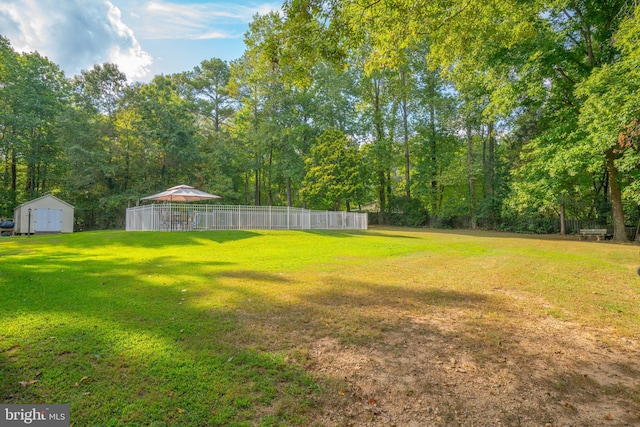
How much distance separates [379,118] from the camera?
32344mm

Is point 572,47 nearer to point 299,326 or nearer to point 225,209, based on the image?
point 225,209

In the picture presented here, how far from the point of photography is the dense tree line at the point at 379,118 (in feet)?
25.9

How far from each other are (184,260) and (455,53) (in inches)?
358

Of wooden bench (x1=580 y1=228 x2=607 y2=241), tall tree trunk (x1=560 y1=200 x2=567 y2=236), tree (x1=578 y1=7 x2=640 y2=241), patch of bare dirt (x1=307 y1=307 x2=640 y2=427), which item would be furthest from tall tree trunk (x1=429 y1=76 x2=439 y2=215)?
patch of bare dirt (x1=307 y1=307 x2=640 y2=427)

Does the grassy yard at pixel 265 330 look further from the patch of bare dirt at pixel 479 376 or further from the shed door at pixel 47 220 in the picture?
the shed door at pixel 47 220

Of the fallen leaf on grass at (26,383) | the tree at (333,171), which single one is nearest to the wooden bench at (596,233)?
the tree at (333,171)

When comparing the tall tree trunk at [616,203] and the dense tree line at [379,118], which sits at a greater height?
the dense tree line at [379,118]

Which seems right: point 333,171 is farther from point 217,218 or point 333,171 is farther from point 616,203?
point 616,203

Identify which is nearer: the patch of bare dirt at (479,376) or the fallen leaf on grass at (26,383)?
the patch of bare dirt at (479,376)

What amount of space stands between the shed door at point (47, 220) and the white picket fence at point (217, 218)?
6134 mm

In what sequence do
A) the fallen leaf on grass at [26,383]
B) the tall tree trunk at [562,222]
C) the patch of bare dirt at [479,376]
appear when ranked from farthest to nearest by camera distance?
the tall tree trunk at [562,222] < the fallen leaf on grass at [26,383] < the patch of bare dirt at [479,376]
